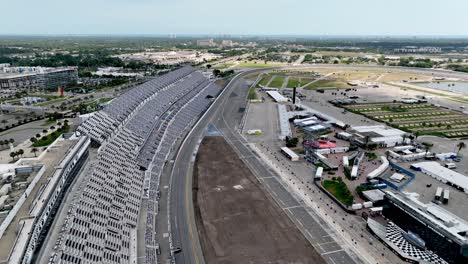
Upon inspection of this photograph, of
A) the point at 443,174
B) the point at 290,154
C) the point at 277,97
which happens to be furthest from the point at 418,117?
the point at 290,154

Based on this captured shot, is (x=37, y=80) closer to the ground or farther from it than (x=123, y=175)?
farther from it

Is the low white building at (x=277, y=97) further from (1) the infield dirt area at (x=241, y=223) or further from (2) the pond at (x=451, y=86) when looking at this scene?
(2) the pond at (x=451, y=86)

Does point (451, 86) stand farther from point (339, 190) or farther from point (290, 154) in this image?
point (339, 190)

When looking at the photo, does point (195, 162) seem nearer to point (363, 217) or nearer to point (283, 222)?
point (283, 222)

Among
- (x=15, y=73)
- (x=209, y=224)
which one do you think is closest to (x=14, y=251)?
(x=209, y=224)

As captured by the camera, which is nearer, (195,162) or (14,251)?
(14,251)

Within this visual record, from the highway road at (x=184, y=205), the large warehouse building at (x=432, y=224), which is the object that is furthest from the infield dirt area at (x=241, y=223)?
the large warehouse building at (x=432, y=224)
